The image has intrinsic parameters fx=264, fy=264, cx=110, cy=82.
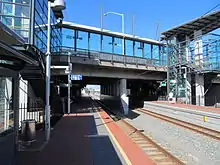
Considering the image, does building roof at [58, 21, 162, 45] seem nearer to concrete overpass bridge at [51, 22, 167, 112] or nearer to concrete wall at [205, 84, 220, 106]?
concrete overpass bridge at [51, 22, 167, 112]

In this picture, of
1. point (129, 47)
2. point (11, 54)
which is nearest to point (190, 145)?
point (11, 54)

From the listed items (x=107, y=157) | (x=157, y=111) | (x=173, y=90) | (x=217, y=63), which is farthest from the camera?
(x=173, y=90)

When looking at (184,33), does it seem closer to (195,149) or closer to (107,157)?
(195,149)

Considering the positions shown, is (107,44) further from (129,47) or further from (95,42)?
(129,47)

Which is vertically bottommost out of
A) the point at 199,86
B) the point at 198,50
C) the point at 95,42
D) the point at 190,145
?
the point at 190,145

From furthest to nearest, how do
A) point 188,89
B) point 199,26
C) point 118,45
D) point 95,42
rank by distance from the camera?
1. point 118,45
2. point 95,42
3. point 188,89
4. point 199,26

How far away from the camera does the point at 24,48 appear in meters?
10.3

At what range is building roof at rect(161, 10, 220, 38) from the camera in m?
33.2

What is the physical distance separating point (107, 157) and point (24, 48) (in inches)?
207

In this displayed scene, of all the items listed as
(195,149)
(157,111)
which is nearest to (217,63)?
(157,111)

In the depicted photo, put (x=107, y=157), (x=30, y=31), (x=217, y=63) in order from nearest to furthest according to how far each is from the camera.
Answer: (x=107, y=157)
(x=30, y=31)
(x=217, y=63)

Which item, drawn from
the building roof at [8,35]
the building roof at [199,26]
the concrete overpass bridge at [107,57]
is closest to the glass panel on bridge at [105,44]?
A: the concrete overpass bridge at [107,57]

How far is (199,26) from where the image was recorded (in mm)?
36094

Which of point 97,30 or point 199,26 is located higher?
point 97,30
